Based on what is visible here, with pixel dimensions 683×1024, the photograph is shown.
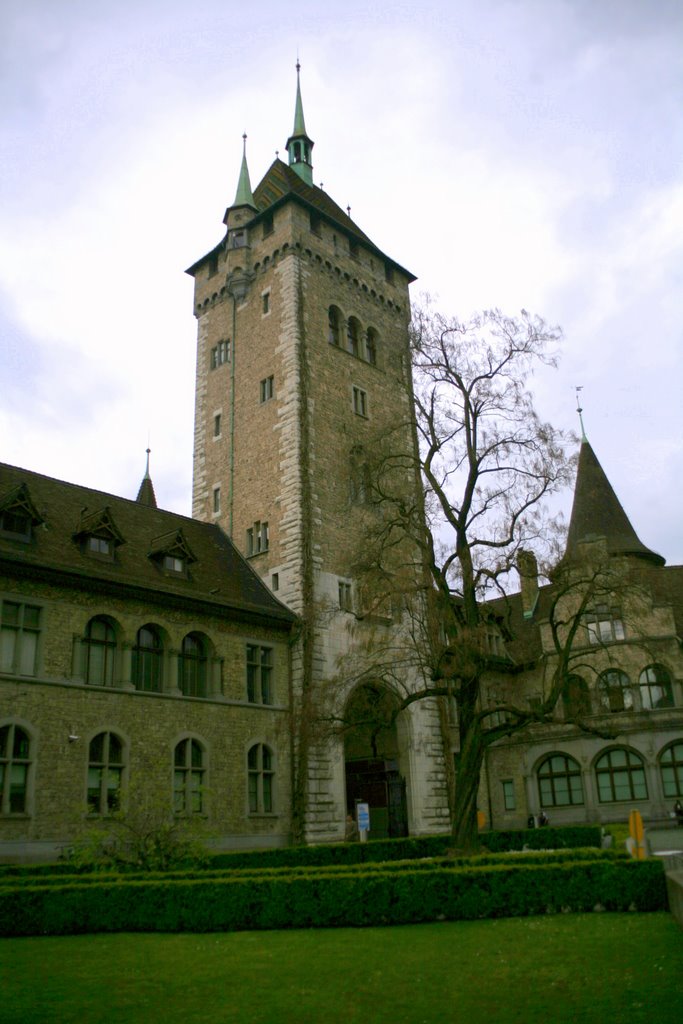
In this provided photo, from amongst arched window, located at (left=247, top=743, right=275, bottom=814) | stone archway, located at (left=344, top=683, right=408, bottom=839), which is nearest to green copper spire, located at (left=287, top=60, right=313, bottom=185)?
stone archway, located at (left=344, top=683, right=408, bottom=839)

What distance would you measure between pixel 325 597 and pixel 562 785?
1619cm

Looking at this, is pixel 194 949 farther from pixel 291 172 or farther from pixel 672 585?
pixel 291 172

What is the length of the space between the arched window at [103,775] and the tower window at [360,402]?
18644mm

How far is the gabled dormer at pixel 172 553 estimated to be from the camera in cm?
2978

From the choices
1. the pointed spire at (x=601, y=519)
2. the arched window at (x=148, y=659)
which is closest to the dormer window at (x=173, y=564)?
the arched window at (x=148, y=659)

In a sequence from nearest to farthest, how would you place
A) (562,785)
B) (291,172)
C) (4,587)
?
(4,587), (562,785), (291,172)

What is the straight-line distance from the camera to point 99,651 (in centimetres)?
2614

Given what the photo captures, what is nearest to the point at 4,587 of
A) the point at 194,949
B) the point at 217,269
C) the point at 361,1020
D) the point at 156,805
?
the point at 156,805

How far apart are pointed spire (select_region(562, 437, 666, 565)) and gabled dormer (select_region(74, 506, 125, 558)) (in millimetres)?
23926

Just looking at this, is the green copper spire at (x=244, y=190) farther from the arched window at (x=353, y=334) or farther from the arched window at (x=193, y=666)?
the arched window at (x=193, y=666)

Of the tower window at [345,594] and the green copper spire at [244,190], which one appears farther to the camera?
the green copper spire at [244,190]

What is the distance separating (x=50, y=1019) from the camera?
8211mm

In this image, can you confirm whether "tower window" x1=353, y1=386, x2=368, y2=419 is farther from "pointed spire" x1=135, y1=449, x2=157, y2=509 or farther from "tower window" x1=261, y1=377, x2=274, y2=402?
"pointed spire" x1=135, y1=449, x2=157, y2=509

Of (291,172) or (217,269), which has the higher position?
(291,172)
